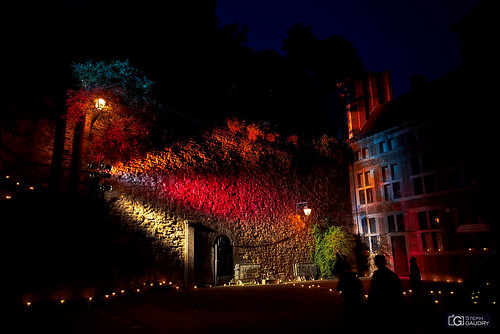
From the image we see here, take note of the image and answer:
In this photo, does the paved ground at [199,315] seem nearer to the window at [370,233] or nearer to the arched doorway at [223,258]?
the arched doorway at [223,258]

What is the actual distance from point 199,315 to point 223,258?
7.90m

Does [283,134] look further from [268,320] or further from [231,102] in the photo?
[268,320]

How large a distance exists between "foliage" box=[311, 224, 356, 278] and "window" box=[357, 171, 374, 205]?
8.37 feet

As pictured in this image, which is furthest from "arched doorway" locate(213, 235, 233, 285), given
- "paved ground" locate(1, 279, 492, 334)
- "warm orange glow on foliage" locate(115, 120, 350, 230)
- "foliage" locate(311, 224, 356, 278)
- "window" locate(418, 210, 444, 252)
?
"window" locate(418, 210, 444, 252)

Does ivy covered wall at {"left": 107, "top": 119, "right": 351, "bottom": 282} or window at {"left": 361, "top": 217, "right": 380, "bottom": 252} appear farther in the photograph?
window at {"left": 361, "top": 217, "right": 380, "bottom": 252}

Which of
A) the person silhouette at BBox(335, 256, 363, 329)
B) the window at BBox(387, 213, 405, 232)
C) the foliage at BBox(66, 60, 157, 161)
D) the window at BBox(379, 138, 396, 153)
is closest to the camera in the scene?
the person silhouette at BBox(335, 256, 363, 329)

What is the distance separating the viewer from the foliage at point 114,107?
11836mm

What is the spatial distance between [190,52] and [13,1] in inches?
325

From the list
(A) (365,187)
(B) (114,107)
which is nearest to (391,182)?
(A) (365,187)

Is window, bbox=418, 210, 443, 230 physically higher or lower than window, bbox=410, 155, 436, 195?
lower

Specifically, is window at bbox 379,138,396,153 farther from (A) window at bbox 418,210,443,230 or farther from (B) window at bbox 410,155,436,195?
(A) window at bbox 418,210,443,230

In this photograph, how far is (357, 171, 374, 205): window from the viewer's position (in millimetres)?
19078

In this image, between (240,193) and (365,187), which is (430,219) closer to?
(365,187)

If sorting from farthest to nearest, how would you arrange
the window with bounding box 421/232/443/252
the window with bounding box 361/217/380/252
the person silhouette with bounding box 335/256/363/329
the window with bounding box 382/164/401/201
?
the window with bounding box 361/217/380/252 → the window with bounding box 382/164/401/201 → the window with bounding box 421/232/443/252 → the person silhouette with bounding box 335/256/363/329
